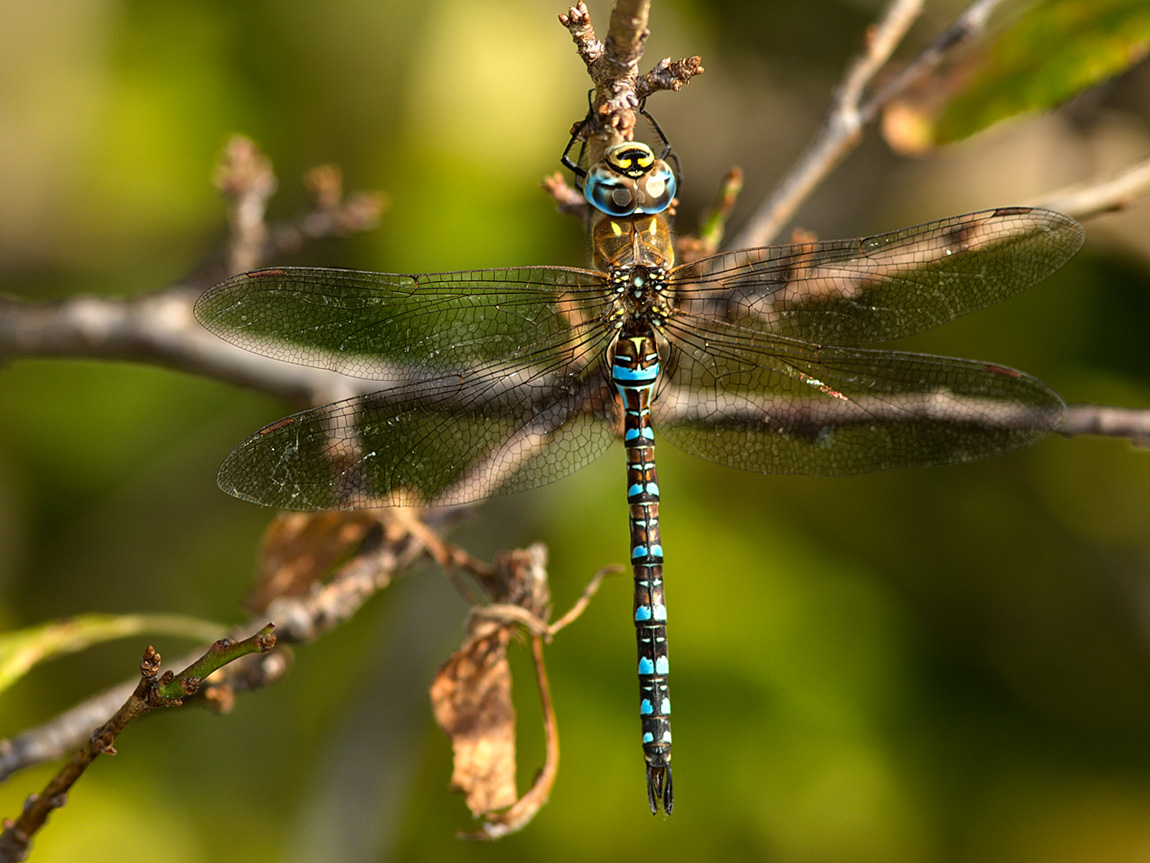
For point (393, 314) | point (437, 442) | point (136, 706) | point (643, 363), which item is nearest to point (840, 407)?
point (643, 363)

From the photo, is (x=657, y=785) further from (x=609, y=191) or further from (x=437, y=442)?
(x=609, y=191)

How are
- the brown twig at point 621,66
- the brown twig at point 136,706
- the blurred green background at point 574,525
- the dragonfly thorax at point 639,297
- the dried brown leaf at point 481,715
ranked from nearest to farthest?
1. the brown twig at point 136,706
2. the brown twig at point 621,66
3. the dried brown leaf at point 481,715
4. the dragonfly thorax at point 639,297
5. the blurred green background at point 574,525

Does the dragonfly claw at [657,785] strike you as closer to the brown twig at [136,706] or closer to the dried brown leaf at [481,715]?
the dried brown leaf at [481,715]

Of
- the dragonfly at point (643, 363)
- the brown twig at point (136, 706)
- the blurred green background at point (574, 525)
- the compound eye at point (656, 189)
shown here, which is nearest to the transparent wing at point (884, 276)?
the dragonfly at point (643, 363)

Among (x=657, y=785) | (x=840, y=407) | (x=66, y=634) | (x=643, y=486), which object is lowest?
(x=657, y=785)

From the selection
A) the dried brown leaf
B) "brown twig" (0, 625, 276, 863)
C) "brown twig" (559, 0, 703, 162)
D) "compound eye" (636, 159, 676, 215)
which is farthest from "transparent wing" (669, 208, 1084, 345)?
"brown twig" (0, 625, 276, 863)

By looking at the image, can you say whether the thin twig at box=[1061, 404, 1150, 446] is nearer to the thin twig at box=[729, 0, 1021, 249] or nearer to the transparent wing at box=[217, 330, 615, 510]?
the thin twig at box=[729, 0, 1021, 249]
